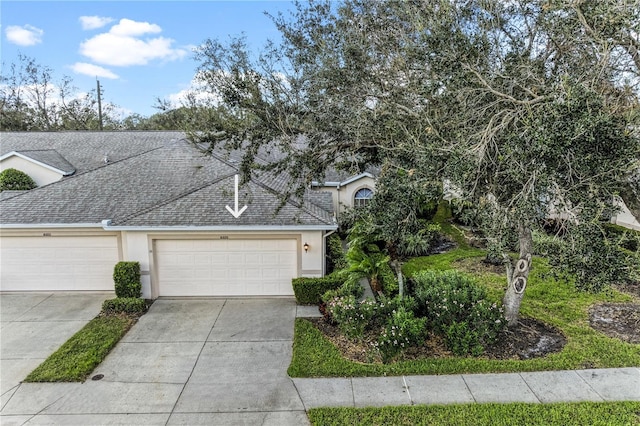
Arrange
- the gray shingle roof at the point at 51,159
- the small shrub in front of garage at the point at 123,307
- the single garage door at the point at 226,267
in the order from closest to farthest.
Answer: the small shrub in front of garage at the point at 123,307, the single garage door at the point at 226,267, the gray shingle roof at the point at 51,159

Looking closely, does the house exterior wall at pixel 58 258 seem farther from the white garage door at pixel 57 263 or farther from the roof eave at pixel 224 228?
the roof eave at pixel 224 228

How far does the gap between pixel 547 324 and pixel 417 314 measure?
10.6 feet

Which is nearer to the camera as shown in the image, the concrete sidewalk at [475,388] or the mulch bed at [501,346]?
the concrete sidewalk at [475,388]

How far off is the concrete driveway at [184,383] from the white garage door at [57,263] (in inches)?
117

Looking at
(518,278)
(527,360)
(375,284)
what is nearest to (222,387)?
(375,284)

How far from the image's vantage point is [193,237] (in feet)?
36.4

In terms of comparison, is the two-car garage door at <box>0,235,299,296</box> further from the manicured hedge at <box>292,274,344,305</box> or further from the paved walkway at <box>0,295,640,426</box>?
the paved walkway at <box>0,295,640,426</box>

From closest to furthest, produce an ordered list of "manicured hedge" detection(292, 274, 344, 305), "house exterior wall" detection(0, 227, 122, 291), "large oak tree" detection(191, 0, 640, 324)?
"large oak tree" detection(191, 0, 640, 324) → "manicured hedge" detection(292, 274, 344, 305) → "house exterior wall" detection(0, 227, 122, 291)

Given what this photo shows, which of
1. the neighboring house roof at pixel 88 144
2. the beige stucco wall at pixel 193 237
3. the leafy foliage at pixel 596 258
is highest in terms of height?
the neighboring house roof at pixel 88 144

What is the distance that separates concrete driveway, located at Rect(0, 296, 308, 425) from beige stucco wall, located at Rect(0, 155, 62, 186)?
1275 centimetres

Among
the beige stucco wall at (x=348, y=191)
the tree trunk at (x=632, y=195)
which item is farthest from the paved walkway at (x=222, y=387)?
the beige stucco wall at (x=348, y=191)

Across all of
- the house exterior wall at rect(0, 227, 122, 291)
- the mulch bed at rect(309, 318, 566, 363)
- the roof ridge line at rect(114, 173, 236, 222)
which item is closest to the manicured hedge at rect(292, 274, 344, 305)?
the mulch bed at rect(309, 318, 566, 363)

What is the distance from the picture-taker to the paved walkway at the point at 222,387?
20.9 feet

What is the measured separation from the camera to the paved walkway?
636cm
